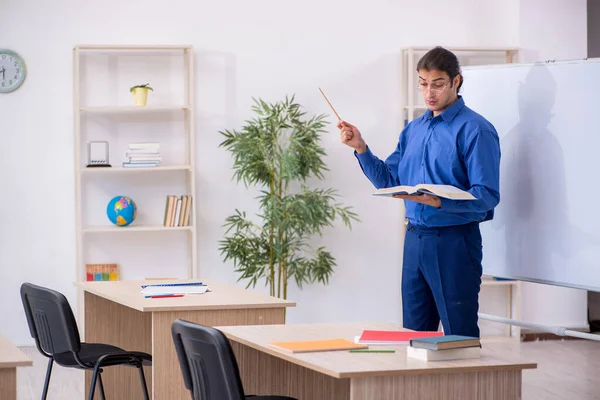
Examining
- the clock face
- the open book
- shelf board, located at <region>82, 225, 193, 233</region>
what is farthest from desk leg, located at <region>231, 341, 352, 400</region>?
the clock face

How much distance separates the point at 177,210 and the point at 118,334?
2.08m

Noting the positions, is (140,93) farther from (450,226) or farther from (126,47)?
(450,226)

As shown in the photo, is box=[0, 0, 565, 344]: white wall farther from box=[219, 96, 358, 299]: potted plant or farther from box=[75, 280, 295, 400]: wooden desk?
box=[75, 280, 295, 400]: wooden desk

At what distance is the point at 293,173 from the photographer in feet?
20.6

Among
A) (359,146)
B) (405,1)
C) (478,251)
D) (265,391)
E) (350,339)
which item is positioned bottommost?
(265,391)

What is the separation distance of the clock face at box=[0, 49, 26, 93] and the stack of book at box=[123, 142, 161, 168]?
966mm

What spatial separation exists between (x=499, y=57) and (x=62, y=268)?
3727 millimetres

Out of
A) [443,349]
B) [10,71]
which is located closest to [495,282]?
[10,71]

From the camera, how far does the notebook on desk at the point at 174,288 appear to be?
3.86m

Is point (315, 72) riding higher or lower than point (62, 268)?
higher

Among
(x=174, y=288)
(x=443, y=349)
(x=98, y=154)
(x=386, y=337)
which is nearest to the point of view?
(x=443, y=349)

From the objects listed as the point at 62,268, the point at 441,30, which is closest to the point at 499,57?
the point at 441,30

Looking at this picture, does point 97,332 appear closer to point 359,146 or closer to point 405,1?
point 359,146

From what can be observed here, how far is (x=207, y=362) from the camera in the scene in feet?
8.17
